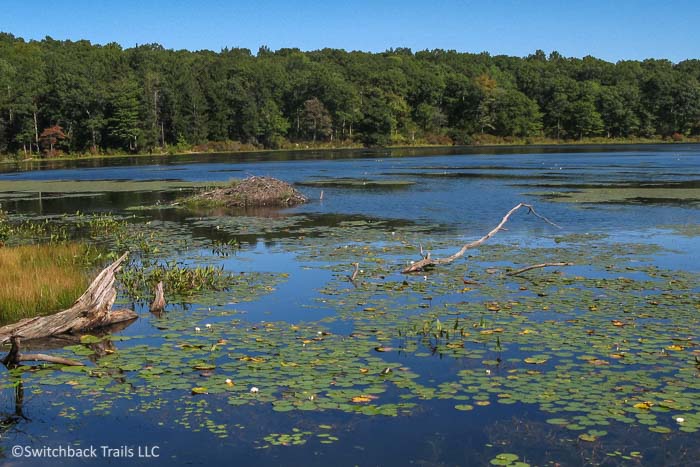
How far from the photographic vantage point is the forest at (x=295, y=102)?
365ft

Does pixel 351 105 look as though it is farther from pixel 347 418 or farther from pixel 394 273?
pixel 347 418

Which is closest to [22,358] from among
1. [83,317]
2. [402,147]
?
[83,317]

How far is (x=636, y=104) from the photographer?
154375 millimetres

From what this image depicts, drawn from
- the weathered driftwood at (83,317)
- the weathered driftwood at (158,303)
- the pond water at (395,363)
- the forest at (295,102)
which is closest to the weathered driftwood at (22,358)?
the pond water at (395,363)

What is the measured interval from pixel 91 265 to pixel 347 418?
39.8 feet

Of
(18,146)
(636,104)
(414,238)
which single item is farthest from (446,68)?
(414,238)

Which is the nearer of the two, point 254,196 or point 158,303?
point 158,303

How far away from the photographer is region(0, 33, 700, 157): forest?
111m

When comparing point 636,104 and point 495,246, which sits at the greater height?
point 636,104

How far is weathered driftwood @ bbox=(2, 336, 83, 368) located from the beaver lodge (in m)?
24.2

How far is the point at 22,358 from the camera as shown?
10.8 m

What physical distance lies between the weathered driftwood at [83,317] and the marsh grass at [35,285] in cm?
125

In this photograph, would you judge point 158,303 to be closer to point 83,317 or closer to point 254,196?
point 83,317

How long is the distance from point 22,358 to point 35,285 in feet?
13.3
